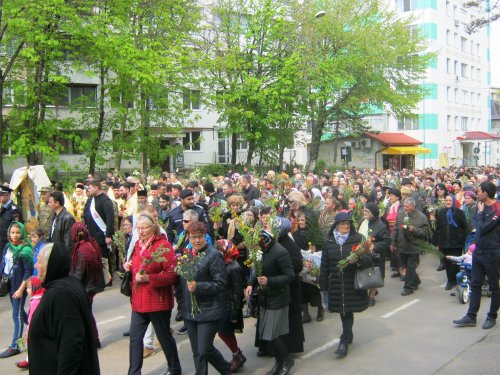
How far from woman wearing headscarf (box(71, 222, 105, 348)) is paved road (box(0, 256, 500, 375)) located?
1.02 m

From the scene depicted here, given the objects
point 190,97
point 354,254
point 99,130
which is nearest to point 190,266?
point 354,254

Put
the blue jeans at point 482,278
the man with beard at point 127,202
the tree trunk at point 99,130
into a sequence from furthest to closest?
1. the tree trunk at point 99,130
2. the man with beard at point 127,202
3. the blue jeans at point 482,278

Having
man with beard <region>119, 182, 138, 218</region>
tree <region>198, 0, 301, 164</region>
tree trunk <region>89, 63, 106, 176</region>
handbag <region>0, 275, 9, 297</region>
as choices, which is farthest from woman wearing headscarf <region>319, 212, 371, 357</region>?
tree <region>198, 0, 301, 164</region>

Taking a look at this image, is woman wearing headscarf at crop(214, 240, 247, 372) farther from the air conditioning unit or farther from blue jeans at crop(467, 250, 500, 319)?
the air conditioning unit

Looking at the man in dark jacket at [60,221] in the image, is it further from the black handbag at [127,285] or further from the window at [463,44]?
the window at [463,44]

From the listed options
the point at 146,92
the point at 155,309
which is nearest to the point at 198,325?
the point at 155,309

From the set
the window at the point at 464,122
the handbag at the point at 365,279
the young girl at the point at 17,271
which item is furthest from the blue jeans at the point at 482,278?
the window at the point at 464,122

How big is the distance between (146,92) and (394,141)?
1248 inches

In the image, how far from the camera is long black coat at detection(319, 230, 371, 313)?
6.77 metres

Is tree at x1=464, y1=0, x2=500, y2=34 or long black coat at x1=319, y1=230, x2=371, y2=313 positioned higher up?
tree at x1=464, y1=0, x2=500, y2=34

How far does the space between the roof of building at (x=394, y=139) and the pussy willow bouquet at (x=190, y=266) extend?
44.8 m

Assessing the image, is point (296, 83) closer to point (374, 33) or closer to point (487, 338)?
point (374, 33)

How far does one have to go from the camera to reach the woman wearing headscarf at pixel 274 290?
19.4 feet

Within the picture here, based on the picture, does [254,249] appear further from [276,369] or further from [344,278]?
[344,278]
